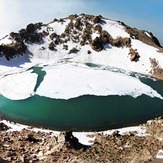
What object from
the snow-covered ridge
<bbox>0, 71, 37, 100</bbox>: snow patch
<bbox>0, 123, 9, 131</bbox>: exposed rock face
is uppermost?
the snow-covered ridge

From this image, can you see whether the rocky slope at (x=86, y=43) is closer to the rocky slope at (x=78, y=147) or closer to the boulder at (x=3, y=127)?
the boulder at (x=3, y=127)

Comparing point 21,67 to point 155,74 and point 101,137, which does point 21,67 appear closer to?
point 155,74

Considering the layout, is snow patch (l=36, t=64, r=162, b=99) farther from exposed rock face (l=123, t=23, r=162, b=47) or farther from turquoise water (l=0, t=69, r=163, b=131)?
exposed rock face (l=123, t=23, r=162, b=47)

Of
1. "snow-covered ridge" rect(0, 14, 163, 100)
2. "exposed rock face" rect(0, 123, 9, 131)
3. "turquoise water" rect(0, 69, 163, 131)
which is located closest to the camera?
"exposed rock face" rect(0, 123, 9, 131)

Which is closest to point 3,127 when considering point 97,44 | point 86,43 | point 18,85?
point 18,85

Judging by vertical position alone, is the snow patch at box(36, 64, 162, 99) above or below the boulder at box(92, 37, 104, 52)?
below

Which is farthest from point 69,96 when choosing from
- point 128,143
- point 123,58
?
point 123,58

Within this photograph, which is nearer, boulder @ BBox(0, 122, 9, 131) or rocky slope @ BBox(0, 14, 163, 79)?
boulder @ BBox(0, 122, 9, 131)

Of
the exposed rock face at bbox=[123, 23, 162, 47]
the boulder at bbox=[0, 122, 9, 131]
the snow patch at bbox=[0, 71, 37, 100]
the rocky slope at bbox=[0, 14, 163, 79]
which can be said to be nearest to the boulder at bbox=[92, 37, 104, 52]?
the rocky slope at bbox=[0, 14, 163, 79]
